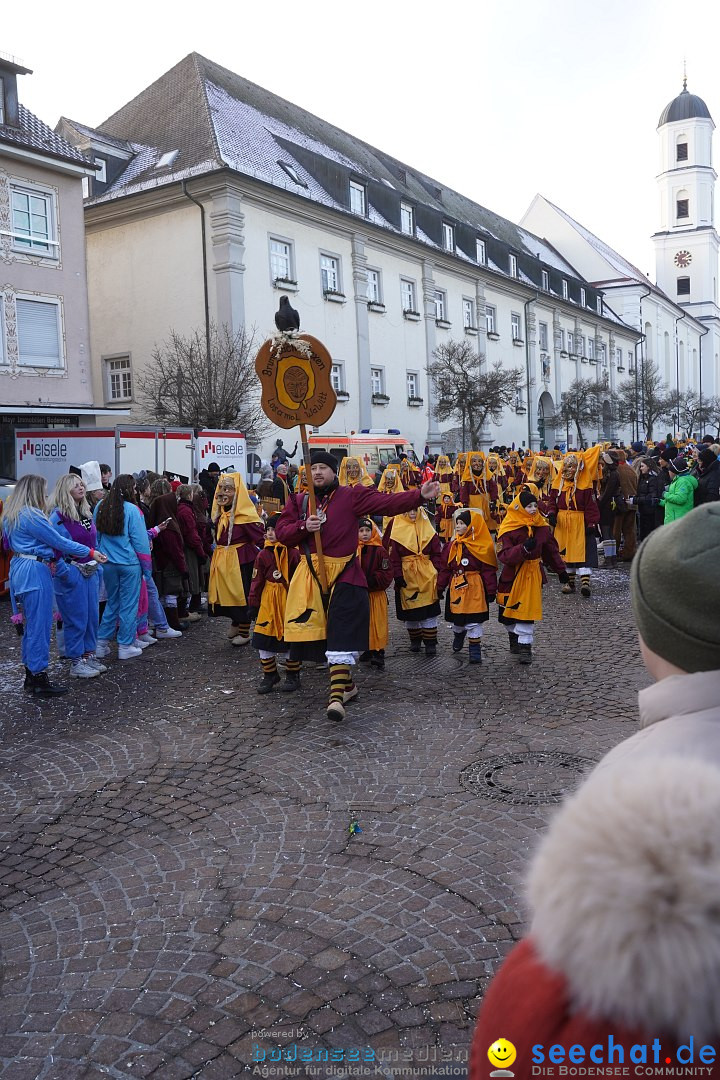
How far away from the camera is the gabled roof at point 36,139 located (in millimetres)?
22984

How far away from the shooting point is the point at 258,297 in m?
27.4

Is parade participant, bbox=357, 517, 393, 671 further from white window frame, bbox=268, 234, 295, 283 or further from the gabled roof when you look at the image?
white window frame, bbox=268, 234, 295, 283

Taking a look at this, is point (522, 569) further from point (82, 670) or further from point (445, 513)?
point (445, 513)

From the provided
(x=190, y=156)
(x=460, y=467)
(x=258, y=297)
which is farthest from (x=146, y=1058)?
(x=190, y=156)

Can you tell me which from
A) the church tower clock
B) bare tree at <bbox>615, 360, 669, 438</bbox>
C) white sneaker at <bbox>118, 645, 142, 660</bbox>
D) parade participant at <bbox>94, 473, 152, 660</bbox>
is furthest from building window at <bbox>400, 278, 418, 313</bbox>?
the church tower clock

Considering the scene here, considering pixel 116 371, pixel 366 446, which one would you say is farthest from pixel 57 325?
pixel 366 446

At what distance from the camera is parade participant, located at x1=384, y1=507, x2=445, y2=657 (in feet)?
28.8

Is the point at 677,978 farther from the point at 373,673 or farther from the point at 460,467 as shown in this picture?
the point at 460,467

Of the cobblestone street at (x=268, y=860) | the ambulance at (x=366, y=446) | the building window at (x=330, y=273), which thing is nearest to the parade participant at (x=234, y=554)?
the cobblestone street at (x=268, y=860)

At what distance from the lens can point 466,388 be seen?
3391 centimetres

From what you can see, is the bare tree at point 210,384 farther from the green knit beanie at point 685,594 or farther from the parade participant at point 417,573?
the green knit beanie at point 685,594

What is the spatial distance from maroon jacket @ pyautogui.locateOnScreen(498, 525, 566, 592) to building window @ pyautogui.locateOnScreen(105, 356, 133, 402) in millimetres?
23078

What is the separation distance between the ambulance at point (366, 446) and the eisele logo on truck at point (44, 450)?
7293 millimetres

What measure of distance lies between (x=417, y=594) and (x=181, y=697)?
8.46 feet
